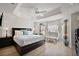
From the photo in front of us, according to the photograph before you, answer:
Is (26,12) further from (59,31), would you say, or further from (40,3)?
(59,31)

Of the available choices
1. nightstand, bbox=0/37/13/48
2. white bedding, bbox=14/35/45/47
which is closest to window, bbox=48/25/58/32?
white bedding, bbox=14/35/45/47

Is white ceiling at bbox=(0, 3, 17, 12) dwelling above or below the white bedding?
above

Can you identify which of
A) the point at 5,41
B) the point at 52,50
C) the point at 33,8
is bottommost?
the point at 52,50

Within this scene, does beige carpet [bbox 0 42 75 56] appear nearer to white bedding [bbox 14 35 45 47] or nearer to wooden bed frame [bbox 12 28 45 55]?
wooden bed frame [bbox 12 28 45 55]

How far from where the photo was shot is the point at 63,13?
2240mm

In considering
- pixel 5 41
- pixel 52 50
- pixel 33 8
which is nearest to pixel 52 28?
pixel 52 50

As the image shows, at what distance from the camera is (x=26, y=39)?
2.21 m

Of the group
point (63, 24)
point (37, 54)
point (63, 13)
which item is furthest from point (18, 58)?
point (63, 13)

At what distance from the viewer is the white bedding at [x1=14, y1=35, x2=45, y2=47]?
218cm

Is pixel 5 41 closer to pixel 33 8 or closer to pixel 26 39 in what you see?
pixel 26 39

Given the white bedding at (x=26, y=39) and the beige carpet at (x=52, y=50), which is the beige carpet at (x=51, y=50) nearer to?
the beige carpet at (x=52, y=50)

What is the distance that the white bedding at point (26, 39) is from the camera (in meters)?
2.18

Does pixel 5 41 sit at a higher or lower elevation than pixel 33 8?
lower

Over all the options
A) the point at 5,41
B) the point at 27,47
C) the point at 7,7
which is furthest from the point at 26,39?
the point at 7,7
